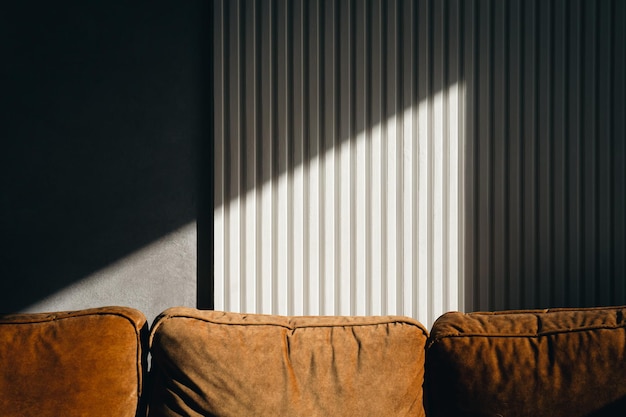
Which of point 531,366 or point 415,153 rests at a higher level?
point 415,153

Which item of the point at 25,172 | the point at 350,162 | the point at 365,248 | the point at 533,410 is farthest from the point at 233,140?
the point at 533,410

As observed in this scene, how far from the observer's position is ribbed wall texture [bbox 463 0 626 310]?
1.94 meters

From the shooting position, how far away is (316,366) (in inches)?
63.2

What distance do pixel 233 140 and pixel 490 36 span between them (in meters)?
0.98

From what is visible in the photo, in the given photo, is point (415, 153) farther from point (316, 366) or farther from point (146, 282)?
point (146, 282)

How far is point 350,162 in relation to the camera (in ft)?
6.40

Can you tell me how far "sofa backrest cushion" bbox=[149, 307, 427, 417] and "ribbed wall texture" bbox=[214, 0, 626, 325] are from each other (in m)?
0.30

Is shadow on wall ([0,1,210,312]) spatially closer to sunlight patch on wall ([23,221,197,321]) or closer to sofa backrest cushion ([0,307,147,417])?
sunlight patch on wall ([23,221,197,321])

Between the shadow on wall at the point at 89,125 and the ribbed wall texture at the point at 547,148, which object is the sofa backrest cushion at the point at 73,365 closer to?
the shadow on wall at the point at 89,125

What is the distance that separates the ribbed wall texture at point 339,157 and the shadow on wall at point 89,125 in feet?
0.63

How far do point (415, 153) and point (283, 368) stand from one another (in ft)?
2.87

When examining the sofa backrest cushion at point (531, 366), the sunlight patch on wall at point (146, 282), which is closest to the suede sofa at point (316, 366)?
the sofa backrest cushion at point (531, 366)

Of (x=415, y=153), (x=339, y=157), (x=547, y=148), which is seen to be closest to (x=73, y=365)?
(x=339, y=157)

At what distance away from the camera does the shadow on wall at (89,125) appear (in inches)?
76.7
